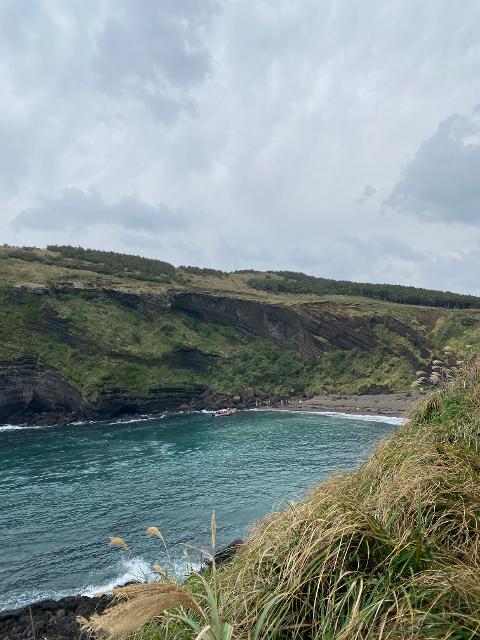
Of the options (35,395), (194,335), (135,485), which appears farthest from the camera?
(194,335)

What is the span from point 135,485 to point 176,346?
52.3 meters

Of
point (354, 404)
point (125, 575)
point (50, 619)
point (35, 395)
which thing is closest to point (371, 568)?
point (50, 619)

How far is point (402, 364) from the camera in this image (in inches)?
3140

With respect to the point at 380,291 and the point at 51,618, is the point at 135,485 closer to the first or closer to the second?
the point at 51,618

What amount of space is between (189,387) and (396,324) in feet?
134

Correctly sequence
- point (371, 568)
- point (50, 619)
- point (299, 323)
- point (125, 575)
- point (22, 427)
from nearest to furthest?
point (371, 568) < point (50, 619) < point (125, 575) < point (22, 427) < point (299, 323)

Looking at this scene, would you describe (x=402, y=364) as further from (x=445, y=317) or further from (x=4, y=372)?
(x=4, y=372)

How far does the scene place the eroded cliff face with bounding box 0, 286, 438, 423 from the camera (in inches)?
2734

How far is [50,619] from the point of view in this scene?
16484 millimetres

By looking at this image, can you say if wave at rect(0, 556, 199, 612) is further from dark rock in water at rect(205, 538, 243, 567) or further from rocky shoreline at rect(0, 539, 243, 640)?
dark rock in water at rect(205, 538, 243, 567)

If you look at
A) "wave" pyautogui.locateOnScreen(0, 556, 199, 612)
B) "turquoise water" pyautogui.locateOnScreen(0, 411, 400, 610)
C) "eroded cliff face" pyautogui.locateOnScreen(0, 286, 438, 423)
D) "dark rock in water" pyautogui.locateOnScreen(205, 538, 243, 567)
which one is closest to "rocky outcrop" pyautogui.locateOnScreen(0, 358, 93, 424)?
"eroded cliff face" pyautogui.locateOnScreen(0, 286, 438, 423)

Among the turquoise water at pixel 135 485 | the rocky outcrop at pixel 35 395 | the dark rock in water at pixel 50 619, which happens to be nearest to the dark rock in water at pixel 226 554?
the turquoise water at pixel 135 485

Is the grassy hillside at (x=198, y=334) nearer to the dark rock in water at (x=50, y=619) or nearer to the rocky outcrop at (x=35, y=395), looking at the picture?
the rocky outcrop at (x=35, y=395)

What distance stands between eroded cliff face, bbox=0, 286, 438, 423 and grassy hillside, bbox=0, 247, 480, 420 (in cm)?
21
